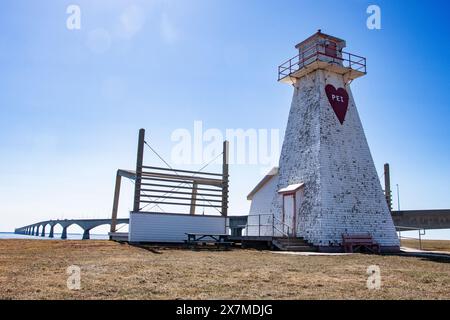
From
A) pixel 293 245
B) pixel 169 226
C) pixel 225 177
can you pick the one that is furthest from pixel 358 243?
pixel 169 226

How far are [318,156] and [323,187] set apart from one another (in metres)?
1.71

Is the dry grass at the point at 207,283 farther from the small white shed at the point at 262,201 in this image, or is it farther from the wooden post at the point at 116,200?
the small white shed at the point at 262,201

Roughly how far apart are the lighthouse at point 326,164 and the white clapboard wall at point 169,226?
357cm

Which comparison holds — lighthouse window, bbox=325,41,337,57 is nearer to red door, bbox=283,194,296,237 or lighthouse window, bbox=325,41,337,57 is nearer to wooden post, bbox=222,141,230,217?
wooden post, bbox=222,141,230,217

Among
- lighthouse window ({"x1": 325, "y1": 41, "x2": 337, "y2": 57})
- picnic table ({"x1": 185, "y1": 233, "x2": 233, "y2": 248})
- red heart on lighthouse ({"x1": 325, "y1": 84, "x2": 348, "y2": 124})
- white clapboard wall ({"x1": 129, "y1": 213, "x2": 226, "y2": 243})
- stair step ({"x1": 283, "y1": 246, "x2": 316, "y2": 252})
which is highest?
lighthouse window ({"x1": 325, "y1": 41, "x2": 337, "y2": 57})

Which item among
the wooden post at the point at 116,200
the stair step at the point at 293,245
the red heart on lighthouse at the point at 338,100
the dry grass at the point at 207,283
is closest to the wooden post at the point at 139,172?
the wooden post at the point at 116,200

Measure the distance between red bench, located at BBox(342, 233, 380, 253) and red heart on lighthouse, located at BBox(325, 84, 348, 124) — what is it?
251 inches

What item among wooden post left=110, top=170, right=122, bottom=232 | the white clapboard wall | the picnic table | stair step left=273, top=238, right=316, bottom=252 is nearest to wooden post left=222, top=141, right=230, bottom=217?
the white clapboard wall

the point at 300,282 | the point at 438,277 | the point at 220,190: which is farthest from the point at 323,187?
the point at 300,282

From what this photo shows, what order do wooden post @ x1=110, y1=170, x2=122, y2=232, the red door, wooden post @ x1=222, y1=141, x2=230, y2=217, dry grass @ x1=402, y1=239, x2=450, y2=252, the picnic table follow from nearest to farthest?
the picnic table
the red door
wooden post @ x1=110, y1=170, x2=122, y2=232
wooden post @ x1=222, y1=141, x2=230, y2=217
dry grass @ x1=402, y1=239, x2=450, y2=252

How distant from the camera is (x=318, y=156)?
20047 mm

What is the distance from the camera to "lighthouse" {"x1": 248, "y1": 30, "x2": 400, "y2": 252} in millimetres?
19422

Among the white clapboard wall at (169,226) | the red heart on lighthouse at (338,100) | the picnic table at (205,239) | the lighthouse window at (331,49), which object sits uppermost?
the lighthouse window at (331,49)

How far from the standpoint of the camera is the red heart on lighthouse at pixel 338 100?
21.5 meters
